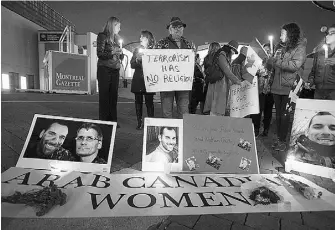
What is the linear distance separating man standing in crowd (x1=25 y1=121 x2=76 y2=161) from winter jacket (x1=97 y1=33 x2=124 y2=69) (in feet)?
4.84

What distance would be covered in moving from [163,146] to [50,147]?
1.14 metres

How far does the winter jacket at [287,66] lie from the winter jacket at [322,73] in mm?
363

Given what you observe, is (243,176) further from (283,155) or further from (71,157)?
(71,157)

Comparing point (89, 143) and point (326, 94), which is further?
point (326, 94)

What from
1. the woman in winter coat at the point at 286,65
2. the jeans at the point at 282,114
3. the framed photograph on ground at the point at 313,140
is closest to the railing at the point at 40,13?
the woman in winter coat at the point at 286,65

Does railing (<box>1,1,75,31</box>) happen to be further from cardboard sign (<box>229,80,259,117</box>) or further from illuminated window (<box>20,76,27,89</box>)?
cardboard sign (<box>229,80,259,117</box>)

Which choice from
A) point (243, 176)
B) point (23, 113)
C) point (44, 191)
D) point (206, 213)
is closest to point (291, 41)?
point (243, 176)

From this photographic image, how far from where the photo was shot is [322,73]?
359cm

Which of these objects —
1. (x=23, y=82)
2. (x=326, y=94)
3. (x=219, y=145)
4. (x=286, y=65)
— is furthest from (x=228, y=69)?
(x=23, y=82)

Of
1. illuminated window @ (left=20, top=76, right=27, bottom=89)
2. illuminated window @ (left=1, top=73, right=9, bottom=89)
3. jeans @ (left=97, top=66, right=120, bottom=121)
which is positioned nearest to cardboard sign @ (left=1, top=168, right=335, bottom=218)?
jeans @ (left=97, top=66, right=120, bottom=121)

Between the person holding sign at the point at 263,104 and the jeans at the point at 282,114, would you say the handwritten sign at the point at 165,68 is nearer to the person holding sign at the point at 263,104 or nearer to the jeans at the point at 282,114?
the jeans at the point at 282,114

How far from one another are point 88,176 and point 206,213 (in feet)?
3.82

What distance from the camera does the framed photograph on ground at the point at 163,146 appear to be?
Answer: 8.80 feet

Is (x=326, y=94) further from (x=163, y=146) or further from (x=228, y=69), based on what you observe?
(x=163, y=146)
